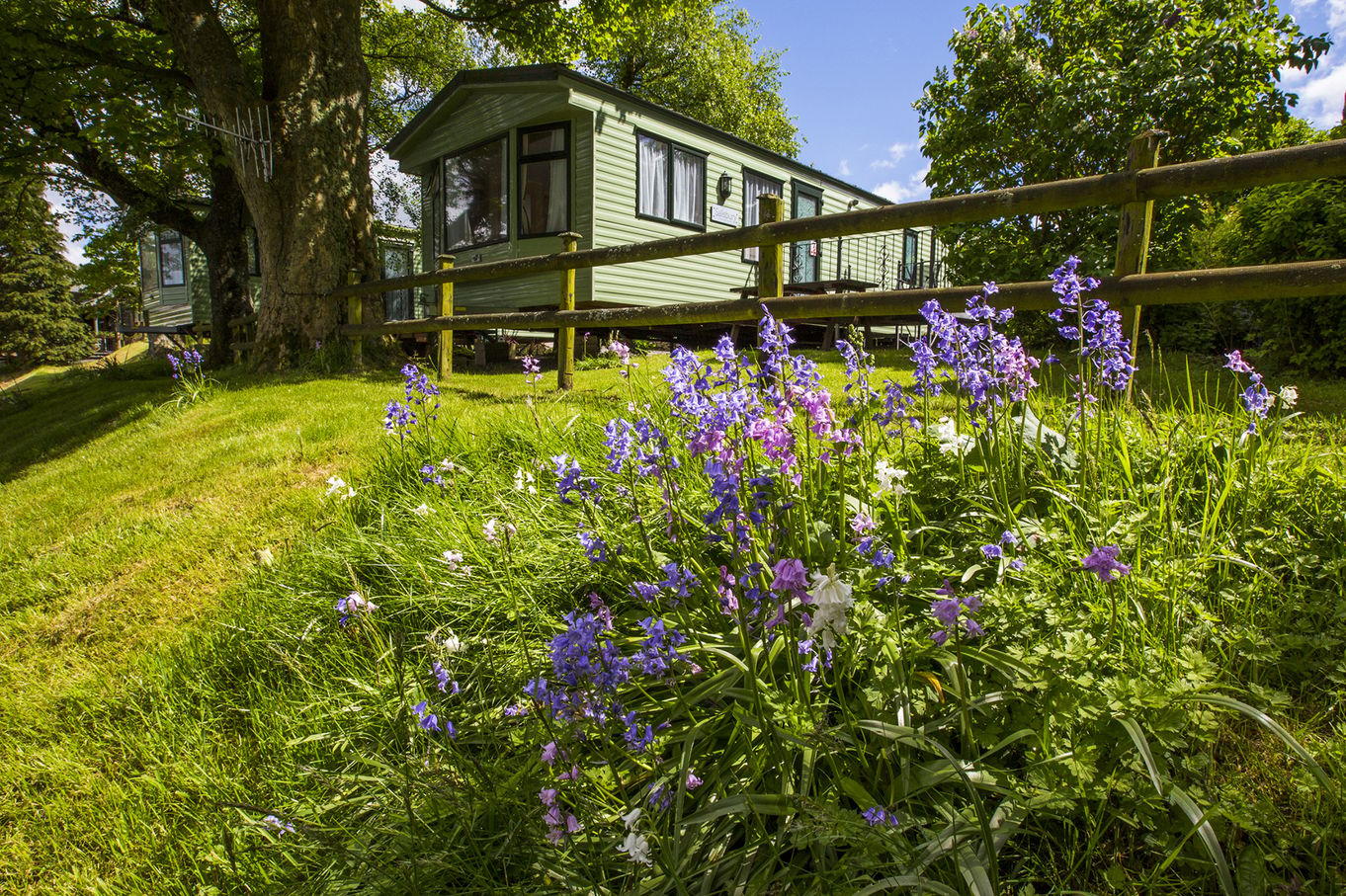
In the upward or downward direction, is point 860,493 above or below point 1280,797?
above

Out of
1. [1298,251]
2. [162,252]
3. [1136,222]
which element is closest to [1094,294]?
[1136,222]

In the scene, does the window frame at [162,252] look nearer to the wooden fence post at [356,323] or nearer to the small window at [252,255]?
the small window at [252,255]

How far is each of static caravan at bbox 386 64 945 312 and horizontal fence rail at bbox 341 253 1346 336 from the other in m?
7.44

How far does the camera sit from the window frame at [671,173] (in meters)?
13.5

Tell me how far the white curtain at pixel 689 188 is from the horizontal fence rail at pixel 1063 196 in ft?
30.5

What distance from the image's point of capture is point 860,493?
233 cm

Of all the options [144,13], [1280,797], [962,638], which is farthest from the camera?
[144,13]

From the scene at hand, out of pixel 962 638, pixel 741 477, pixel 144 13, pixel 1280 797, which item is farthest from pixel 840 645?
pixel 144 13

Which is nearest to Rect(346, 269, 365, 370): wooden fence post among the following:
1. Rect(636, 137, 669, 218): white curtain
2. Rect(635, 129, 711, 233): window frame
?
Rect(635, 129, 711, 233): window frame

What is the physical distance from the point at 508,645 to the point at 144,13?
1821cm

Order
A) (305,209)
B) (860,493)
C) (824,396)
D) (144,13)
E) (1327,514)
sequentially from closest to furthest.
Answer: (824,396), (1327,514), (860,493), (305,209), (144,13)

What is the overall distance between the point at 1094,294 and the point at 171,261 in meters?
30.1

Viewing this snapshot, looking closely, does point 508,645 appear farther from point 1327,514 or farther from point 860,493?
point 1327,514

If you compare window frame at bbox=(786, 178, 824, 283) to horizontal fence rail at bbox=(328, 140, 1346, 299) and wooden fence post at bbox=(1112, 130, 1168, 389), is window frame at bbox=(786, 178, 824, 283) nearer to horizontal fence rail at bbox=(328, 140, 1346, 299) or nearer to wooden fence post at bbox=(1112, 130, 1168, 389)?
horizontal fence rail at bbox=(328, 140, 1346, 299)
